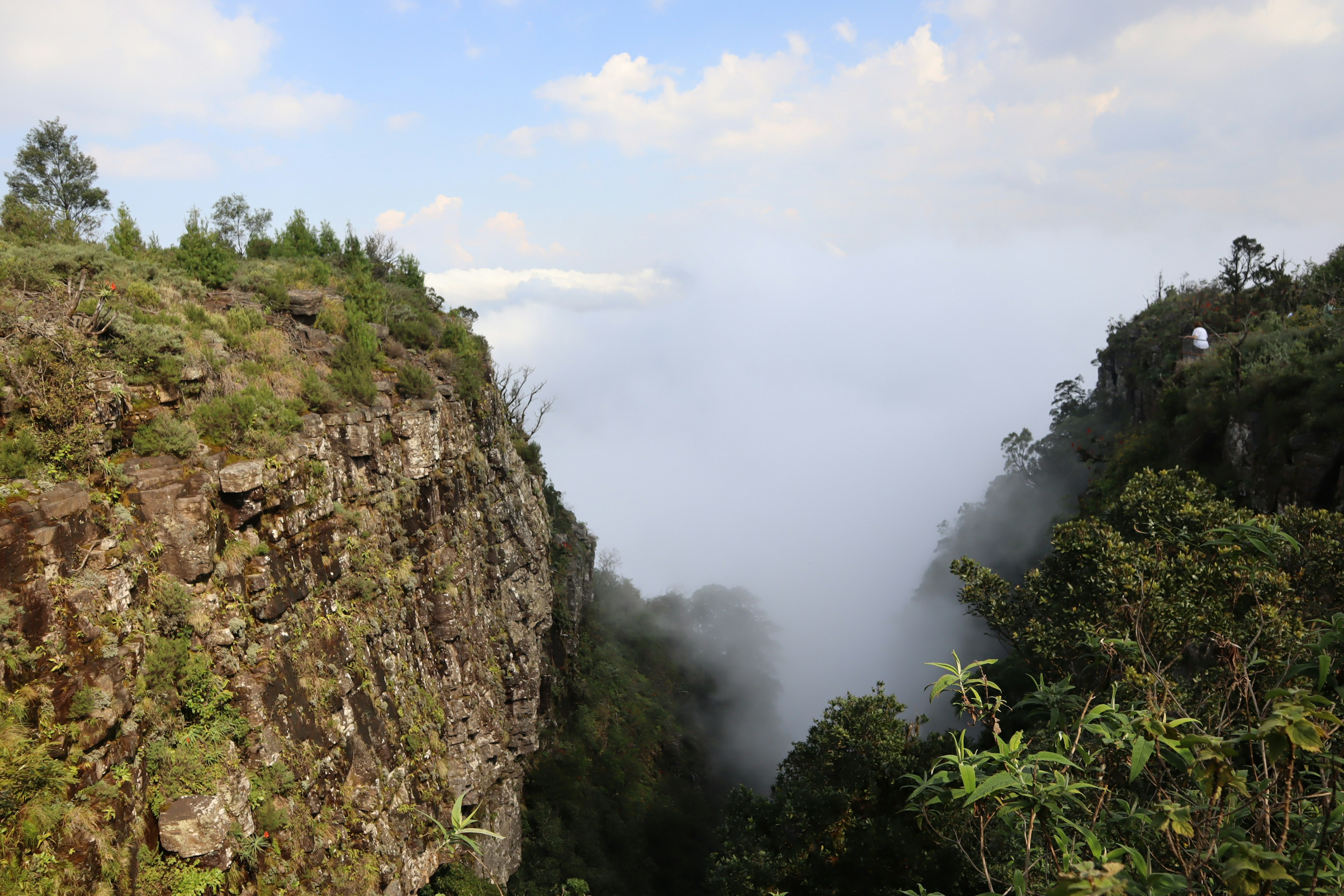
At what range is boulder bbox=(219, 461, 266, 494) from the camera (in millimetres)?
12719

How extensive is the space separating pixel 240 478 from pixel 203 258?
11303 millimetres

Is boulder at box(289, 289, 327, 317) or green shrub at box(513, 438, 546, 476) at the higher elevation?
boulder at box(289, 289, 327, 317)

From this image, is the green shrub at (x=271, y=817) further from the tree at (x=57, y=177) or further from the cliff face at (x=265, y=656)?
the tree at (x=57, y=177)


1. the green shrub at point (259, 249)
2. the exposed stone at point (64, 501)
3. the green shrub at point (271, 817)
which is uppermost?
the green shrub at point (259, 249)

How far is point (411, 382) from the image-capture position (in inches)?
786

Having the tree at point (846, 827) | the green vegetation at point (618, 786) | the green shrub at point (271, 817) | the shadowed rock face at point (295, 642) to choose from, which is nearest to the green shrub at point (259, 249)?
the shadowed rock face at point (295, 642)

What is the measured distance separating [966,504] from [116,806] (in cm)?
8991

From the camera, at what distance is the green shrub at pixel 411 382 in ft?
65.5

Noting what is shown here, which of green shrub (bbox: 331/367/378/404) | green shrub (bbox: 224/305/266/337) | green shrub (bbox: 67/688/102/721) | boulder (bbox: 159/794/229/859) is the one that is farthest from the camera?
green shrub (bbox: 331/367/378/404)

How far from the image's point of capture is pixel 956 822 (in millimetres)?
12500

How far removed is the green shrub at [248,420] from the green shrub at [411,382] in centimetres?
512

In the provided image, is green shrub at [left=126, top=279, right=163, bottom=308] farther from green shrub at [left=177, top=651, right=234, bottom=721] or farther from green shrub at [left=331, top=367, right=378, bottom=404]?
green shrub at [left=177, top=651, right=234, bottom=721]

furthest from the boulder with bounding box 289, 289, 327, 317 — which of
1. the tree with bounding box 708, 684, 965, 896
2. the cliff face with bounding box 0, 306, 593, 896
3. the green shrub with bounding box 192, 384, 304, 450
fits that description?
the tree with bounding box 708, 684, 965, 896

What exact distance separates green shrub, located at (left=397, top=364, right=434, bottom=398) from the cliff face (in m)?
0.31
